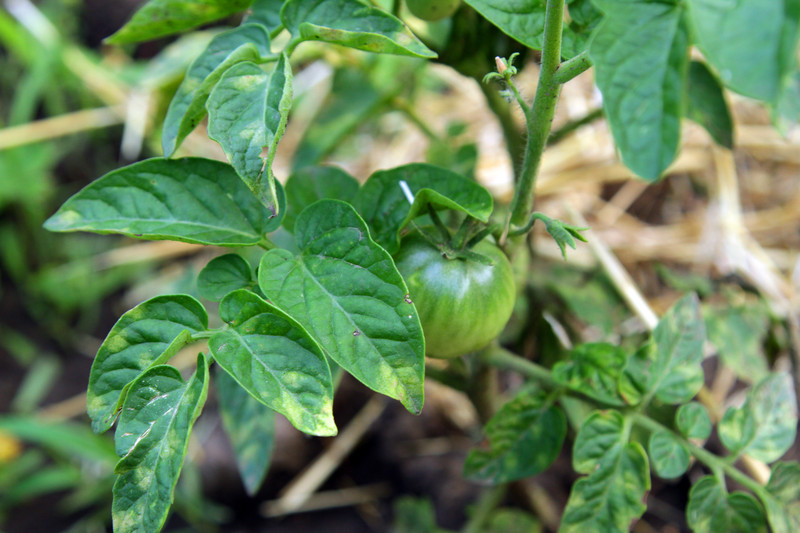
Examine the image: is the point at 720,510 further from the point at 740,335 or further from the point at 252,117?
the point at 252,117

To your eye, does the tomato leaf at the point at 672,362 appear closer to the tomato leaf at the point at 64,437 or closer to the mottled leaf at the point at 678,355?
Result: the mottled leaf at the point at 678,355

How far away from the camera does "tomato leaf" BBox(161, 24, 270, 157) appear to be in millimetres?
650

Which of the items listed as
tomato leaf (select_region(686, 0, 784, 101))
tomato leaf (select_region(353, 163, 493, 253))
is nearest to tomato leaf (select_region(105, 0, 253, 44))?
tomato leaf (select_region(353, 163, 493, 253))

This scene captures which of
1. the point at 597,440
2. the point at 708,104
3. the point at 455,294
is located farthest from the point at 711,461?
the point at 708,104

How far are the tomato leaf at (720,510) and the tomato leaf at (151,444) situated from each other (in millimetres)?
576

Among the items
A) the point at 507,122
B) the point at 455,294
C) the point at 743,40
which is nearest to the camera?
the point at 743,40

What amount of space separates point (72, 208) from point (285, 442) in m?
1.13

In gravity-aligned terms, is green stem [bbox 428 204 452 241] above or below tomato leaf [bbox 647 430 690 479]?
above

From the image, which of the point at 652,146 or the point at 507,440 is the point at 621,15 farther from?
the point at 507,440

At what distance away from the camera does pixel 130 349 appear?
1.90 feet

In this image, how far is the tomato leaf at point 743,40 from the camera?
39cm

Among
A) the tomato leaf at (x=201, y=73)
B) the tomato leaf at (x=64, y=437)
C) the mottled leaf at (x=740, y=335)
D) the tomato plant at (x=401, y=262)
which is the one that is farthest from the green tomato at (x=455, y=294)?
the tomato leaf at (x=64, y=437)

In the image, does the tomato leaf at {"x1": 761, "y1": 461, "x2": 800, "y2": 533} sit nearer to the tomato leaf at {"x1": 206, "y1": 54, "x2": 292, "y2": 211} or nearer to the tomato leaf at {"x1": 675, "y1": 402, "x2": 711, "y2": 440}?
the tomato leaf at {"x1": 675, "y1": 402, "x2": 711, "y2": 440}

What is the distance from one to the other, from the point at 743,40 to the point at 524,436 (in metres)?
0.55
